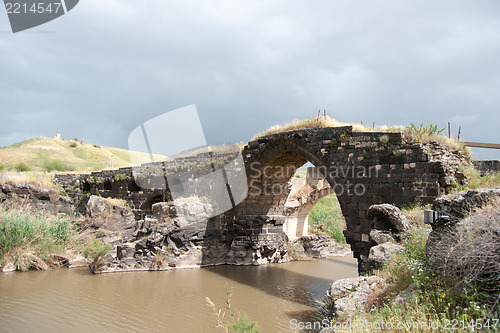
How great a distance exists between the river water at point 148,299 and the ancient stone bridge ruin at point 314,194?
224 cm

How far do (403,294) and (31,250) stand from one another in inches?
481

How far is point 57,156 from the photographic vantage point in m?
43.2

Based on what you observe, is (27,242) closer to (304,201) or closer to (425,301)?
(425,301)

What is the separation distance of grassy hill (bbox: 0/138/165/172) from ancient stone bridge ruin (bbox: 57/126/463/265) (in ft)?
59.7

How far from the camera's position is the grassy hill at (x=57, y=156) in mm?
36219

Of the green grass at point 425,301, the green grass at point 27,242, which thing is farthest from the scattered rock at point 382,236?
the green grass at point 27,242

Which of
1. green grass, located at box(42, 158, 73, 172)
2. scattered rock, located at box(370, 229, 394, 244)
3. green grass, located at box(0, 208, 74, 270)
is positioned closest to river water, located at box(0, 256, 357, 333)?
green grass, located at box(0, 208, 74, 270)

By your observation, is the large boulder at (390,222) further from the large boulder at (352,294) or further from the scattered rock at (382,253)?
the large boulder at (352,294)

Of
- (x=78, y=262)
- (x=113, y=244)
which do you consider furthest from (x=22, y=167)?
(x=78, y=262)

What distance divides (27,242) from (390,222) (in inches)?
461

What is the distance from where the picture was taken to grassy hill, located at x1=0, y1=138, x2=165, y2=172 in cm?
3622

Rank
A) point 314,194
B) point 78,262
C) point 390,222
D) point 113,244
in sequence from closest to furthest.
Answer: point 390,222
point 78,262
point 113,244
point 314,194

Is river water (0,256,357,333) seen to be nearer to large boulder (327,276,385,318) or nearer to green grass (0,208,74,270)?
green grass (0,208,74,270)

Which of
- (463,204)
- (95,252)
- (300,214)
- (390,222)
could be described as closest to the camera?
(463,204)
